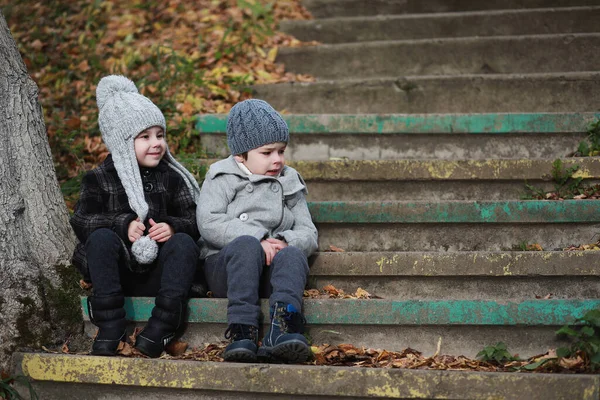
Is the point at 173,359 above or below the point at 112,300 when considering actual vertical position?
below

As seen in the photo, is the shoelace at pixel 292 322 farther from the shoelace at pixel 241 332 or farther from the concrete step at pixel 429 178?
the concrete step at pixel 429 178

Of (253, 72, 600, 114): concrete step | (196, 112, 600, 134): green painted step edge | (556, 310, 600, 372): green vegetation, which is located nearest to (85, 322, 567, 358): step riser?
(556, 310, 600, 372): green vegetation

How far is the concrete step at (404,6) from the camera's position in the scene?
6652mm

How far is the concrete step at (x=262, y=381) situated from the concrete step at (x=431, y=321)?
390mm

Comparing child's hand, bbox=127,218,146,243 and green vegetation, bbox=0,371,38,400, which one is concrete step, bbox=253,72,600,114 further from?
green vegetation, bbox=0,371,38,400

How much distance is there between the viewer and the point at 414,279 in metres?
3.63

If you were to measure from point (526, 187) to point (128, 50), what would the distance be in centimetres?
368

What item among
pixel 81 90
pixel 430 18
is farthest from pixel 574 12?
pixel 81 90

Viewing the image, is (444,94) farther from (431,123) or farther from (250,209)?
(250,209)

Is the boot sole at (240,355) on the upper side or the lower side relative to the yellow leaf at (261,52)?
lower

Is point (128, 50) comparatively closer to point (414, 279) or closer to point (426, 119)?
point (426, 119)

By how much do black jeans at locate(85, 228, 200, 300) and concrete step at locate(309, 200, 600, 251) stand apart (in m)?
0.96

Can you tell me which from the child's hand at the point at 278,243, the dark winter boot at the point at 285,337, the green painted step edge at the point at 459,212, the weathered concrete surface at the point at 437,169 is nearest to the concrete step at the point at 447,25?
the weathered concrete surface at the point at 437,169

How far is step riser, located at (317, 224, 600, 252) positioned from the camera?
13.1 ft
